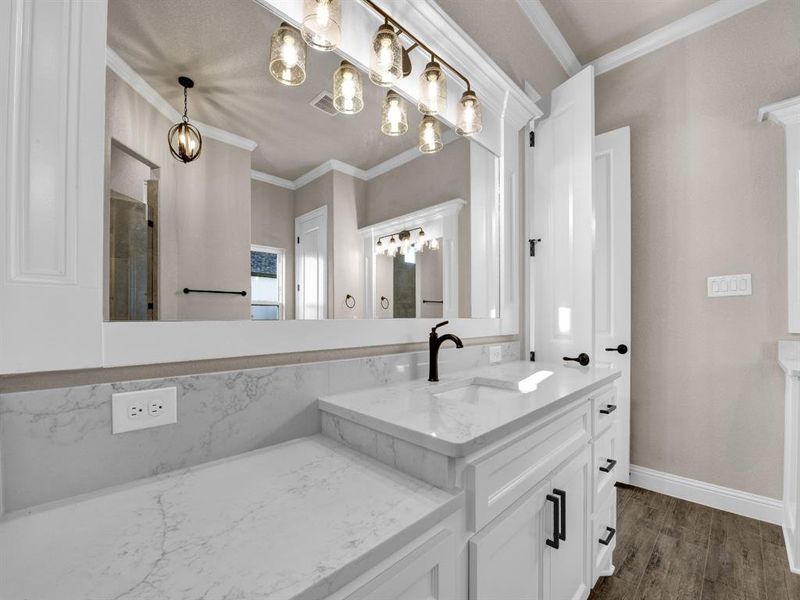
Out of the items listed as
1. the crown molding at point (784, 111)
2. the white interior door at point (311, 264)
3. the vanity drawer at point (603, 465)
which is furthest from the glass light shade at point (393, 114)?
the crown molding at point (784, 111)

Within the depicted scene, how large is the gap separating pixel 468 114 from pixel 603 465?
1627 mm

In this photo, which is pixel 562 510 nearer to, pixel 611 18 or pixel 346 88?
pixel 346 88

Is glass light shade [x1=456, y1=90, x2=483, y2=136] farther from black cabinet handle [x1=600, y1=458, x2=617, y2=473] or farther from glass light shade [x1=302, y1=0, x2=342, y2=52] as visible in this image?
black cabinet handle [x1=600, y1=458, x2=617, y2=473]

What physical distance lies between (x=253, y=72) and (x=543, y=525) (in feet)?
5.08

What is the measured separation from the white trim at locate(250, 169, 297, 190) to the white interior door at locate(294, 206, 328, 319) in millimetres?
103

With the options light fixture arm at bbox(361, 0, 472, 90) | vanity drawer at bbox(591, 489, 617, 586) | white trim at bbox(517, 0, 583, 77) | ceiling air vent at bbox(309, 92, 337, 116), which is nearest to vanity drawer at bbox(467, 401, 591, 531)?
vanity drawer at bbox(591, 489, 617, 586)

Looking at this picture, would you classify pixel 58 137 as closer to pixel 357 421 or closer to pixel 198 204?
pixel 198 204

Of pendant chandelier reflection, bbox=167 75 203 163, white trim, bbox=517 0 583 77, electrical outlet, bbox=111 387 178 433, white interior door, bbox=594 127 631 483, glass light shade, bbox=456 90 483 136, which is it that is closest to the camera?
electrical outlet, bbox=111 387 178 433

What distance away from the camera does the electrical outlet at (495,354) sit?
1.91m

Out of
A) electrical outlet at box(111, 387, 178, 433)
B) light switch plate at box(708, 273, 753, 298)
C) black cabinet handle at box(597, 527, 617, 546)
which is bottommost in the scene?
black cabinet handle at box(597, 527, 617, 546)

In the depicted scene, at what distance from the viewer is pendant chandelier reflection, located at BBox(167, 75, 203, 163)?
3.03 feet

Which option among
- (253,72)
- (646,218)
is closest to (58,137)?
(253,72)

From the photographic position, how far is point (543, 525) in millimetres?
1083

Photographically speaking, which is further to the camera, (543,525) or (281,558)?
(543,525)
